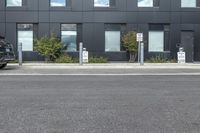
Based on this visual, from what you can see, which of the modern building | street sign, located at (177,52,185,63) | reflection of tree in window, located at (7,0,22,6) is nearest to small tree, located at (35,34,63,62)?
the modern building

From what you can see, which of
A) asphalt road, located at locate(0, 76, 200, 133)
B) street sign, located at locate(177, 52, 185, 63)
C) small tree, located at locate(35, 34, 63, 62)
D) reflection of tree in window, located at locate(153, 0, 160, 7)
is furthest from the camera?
reflection of tree in window, located at locate(153, 0, 160, 7)

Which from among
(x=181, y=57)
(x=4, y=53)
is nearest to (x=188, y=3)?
(x=181, y=57)

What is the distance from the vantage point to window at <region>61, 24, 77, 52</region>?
35188 mm

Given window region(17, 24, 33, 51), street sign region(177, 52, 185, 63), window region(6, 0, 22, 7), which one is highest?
window region(6, 0, 22, 7)

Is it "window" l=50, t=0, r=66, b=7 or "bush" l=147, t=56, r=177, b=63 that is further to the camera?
"window" l=50, t=0, r=66, b=7

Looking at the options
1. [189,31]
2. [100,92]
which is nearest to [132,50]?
[189,31]

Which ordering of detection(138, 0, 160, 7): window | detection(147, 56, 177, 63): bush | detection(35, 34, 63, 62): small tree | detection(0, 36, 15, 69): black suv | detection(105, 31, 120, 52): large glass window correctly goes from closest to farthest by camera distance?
detection(0, 36, 15, 69): black suv
detection(35, 34, 63, 62): small tree
detection(147, 56, 177, 63): bush
detection(138, 0, 160, 7): window
detection(105, 31, 120, 52): large glass window

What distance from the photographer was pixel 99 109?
10.3 metres

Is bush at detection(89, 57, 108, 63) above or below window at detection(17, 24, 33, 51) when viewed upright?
below

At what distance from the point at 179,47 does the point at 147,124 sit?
87.1 feet

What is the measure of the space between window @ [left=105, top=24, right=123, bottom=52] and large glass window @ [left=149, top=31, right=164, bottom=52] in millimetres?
2157

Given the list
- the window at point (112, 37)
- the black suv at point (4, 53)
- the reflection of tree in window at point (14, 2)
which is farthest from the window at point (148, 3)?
the black suv at point (4, 53)

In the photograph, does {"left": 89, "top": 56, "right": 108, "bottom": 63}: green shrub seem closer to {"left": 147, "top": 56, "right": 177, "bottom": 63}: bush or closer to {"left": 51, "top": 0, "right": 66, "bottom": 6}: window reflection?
{"left": 147, "top": 56, "right": 177, "bottom": 63}: bush

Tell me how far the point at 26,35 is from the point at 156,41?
28.6ft
